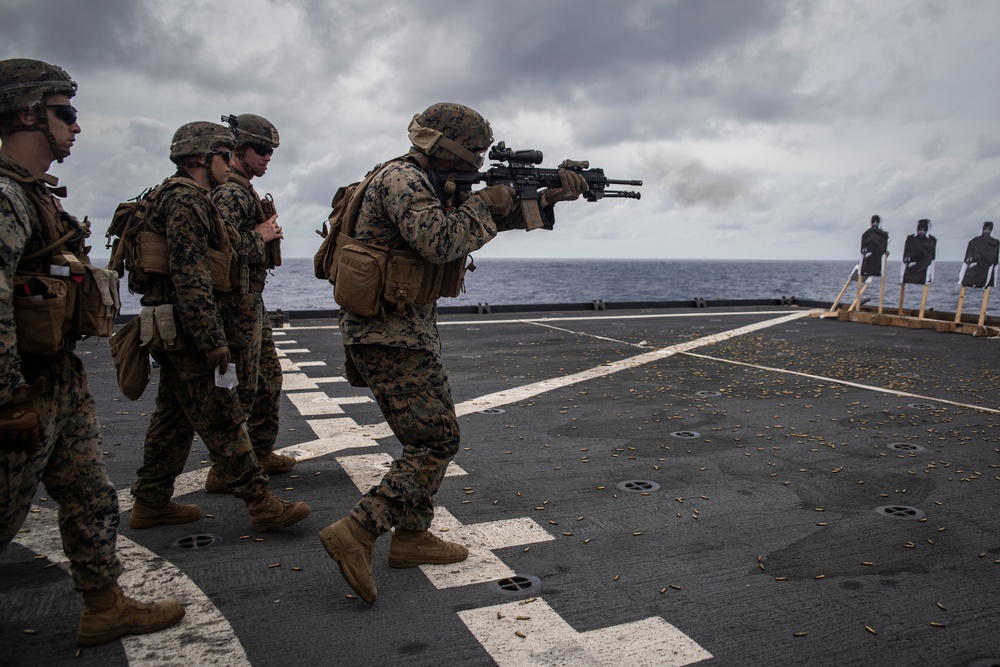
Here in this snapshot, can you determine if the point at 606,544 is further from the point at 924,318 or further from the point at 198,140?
the point at 924,318

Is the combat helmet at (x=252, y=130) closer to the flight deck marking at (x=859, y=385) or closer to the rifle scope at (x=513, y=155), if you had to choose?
the rifle scope at (x=513, y=155)

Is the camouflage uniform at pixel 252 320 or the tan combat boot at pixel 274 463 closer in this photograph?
the camouflage uniform at pixel 252 320

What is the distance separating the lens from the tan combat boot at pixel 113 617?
2.93 meters

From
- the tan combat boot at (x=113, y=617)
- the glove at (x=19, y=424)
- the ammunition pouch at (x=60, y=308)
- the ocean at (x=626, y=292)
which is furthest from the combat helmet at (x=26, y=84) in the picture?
the ocean at (x=626, y=292)

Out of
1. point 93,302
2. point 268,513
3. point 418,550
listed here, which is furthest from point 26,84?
point 418,550

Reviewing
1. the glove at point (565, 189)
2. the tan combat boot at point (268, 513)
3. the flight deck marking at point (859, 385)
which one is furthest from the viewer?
the flight deck marking at point (859, 385)

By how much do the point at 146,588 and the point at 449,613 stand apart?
1.44 metres

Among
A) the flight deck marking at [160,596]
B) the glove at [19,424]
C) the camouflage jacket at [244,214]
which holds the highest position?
the camouflage jacket at [244,214]

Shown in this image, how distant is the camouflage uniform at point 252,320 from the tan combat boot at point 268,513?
0.49 m

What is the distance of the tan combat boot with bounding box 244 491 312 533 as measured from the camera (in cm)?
404

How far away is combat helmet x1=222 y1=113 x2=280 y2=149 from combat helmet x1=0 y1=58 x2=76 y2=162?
2.09 meters

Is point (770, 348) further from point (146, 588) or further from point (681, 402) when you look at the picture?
point (146, 588)

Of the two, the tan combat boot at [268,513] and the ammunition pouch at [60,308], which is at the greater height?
the ammunition pouch at [60,308]

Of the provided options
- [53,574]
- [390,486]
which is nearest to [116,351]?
[53,574]
